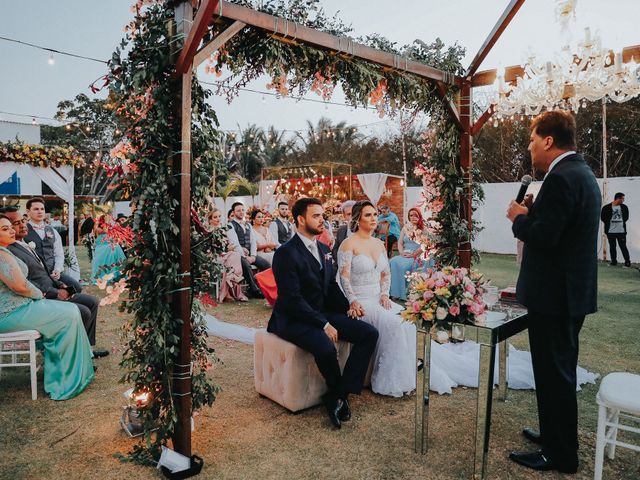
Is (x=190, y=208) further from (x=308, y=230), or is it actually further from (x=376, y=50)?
(x=376, y=50)

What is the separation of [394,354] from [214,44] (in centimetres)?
296

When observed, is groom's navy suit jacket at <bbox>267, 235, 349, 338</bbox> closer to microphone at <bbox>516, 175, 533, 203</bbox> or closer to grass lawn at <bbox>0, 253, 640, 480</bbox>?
grass lawn at <bbox>0, 253, 640, 480</bbox>

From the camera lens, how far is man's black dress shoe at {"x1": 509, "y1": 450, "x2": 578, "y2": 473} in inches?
112

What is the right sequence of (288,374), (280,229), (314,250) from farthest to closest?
(280,229), (314,250), (288,374)

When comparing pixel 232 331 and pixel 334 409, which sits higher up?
pixel 334 409

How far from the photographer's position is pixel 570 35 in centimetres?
537

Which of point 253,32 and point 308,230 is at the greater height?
point 253,32

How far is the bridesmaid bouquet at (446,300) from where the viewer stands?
2.87 meters

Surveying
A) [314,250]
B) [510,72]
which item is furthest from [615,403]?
[510,72]

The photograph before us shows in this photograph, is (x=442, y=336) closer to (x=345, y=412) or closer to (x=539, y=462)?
A: (x=539, y=462)

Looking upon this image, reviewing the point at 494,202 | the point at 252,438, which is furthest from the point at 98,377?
the point at 494,202

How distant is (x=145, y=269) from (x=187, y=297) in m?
0.33

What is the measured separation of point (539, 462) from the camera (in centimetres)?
291

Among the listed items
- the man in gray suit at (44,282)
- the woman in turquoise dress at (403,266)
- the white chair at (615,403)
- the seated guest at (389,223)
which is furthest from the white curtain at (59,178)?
the white chair at (615,403)
